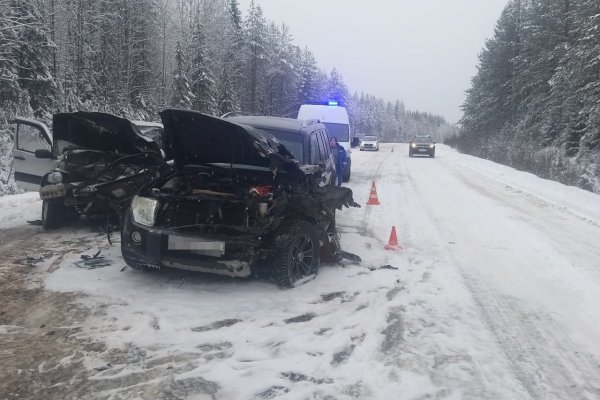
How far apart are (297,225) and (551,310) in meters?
2.85

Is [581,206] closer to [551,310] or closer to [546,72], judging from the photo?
[551,310]

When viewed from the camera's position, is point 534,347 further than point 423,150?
No

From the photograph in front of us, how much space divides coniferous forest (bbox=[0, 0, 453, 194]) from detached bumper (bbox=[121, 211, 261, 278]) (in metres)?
10.00

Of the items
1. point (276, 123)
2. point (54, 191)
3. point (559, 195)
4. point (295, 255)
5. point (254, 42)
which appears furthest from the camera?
point (254, 42)

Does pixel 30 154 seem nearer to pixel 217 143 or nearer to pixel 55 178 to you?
pixel 55 178

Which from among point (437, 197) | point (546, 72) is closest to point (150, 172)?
point (437, 197)

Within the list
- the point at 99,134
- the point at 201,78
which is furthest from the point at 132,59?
the point at 99,134

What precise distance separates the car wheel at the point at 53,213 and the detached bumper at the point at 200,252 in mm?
3530

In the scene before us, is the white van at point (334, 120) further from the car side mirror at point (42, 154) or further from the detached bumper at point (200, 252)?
the detached bumper at point (200, 252)

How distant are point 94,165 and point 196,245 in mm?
3650

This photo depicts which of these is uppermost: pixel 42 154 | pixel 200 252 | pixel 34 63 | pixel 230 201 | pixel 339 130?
pixel 34 63

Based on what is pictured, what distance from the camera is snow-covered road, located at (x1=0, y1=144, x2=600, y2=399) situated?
10.8 ft

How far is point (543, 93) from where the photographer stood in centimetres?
3559

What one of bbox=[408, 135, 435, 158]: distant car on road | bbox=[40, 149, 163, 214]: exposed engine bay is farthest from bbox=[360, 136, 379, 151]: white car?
bbox=[40, 149, 163, 214]: exposed engine bay
